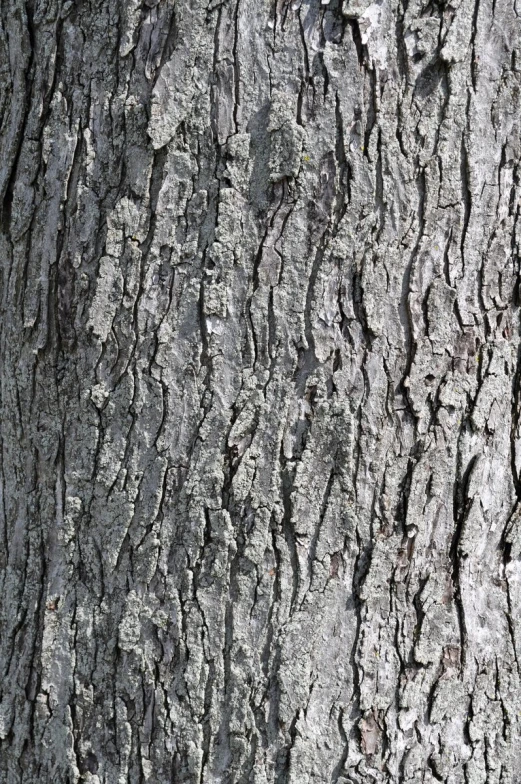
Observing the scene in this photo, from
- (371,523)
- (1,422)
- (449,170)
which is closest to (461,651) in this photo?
(371,523)

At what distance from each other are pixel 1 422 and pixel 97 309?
16.9 inches

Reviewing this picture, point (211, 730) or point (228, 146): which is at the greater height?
point (228, 146)

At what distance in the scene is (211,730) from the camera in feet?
5.46

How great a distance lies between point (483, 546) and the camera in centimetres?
175

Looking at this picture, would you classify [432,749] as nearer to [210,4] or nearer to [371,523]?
[371,523]

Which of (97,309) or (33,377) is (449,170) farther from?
(33,377)

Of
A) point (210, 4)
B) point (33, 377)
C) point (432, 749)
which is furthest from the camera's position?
point (33, 377)

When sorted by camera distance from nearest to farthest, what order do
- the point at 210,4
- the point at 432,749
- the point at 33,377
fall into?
the point at 210,4, the point at 432,749, the point at 33,377

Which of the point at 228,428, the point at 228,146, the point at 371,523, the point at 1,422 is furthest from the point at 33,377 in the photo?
the point at 371,523

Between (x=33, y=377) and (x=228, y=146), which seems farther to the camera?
(x=33, y=377)

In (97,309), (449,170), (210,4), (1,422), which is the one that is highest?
(210,4)

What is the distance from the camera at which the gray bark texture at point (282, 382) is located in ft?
5.31

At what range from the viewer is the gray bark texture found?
5.31 feet

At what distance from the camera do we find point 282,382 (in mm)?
1641
